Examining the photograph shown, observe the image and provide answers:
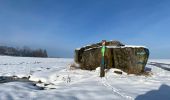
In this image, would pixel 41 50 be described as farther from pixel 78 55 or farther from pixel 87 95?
pixel 87 95

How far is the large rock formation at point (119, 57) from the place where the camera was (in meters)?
13.2

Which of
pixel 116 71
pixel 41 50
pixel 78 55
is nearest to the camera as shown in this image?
pixel 116 71

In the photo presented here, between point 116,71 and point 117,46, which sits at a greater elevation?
point 117,46

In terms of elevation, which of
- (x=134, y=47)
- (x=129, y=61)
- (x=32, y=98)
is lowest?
(x=32, y=98)

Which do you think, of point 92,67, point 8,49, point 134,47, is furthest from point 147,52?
point 8,49

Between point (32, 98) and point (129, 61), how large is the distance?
27.6 feet

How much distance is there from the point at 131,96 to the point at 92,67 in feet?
27.9

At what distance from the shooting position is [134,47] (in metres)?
13.3

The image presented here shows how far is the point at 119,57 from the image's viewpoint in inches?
543

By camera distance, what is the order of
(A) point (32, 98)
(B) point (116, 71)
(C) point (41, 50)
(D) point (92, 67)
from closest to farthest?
1. (A) point (32, 98)
2. (B) point (116, 71)
3. (D) point (92, 67)
4. (C) point (41, 50)

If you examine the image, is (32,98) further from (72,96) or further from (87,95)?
(87,95)

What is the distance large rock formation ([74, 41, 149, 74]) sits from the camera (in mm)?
13156

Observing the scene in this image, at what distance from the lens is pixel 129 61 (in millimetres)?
13312

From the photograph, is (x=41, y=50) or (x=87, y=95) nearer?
(x=87, y=95)
